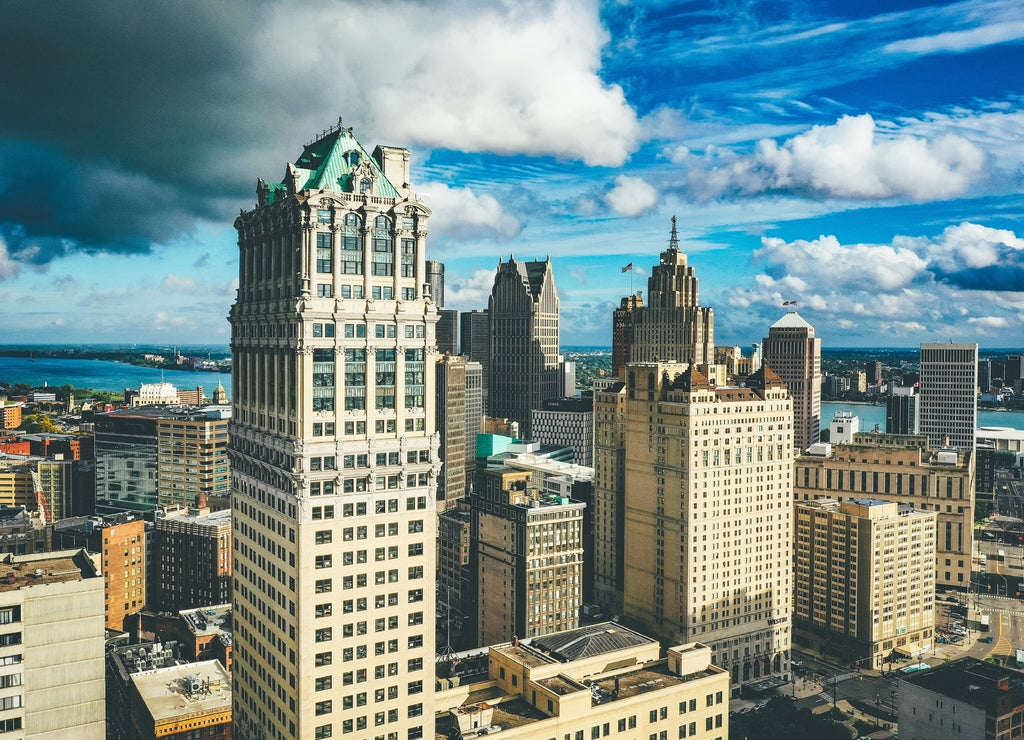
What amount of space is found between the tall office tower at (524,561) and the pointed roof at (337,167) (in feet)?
337

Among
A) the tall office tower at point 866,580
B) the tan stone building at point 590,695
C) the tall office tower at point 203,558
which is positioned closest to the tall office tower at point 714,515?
the tall office tower at point 866,580

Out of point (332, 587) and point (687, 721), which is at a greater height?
point (332, 587)

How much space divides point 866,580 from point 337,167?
15125cm

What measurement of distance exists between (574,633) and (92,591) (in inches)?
2638

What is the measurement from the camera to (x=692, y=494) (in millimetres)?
172875

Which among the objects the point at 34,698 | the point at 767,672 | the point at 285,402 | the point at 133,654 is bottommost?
the point at 767,672

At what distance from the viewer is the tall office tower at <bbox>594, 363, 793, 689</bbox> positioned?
174 meters

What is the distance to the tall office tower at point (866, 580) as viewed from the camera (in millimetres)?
Result: 184500

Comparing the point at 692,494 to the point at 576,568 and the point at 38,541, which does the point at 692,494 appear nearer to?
the point at 576,568

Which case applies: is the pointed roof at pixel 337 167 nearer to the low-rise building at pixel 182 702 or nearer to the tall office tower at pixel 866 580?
the low-rise building at pixel 182 702

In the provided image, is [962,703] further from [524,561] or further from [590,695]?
[524,561]

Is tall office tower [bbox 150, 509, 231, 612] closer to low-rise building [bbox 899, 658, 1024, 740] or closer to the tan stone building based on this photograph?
the tan stone building

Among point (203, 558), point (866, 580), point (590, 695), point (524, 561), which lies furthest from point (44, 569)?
point (866, 580)

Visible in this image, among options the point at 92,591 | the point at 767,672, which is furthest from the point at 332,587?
the point at 767,672
